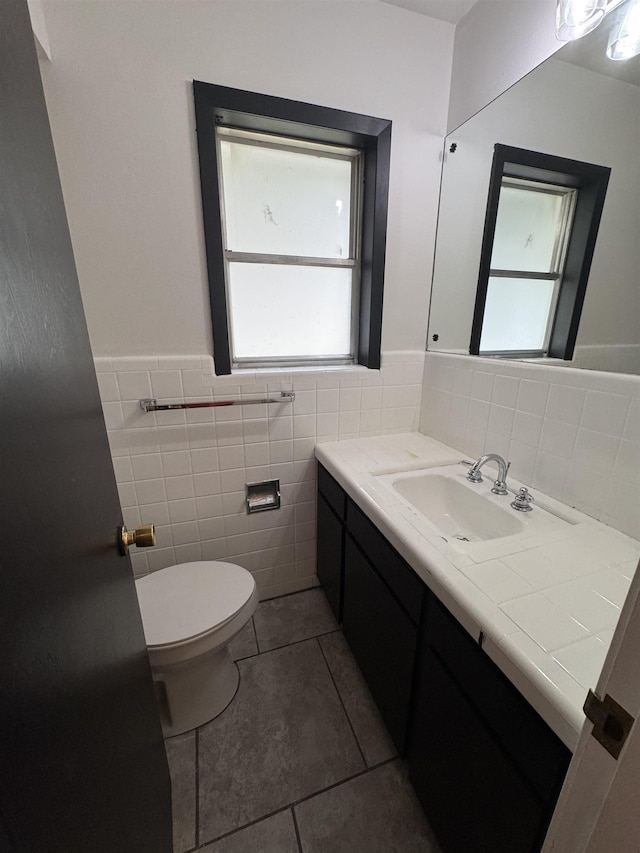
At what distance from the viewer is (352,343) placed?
173 centimetres

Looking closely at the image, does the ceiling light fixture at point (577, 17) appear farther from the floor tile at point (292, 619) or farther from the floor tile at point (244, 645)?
the floor tile at point (244, 645)

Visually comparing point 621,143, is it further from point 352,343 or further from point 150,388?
point 150,388

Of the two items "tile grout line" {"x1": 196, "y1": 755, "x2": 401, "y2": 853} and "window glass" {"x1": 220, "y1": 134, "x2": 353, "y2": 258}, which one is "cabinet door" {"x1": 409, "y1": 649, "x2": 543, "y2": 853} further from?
"window glass" {"x1": 220, "y1": 134, "x2": 353, "y2": 258}

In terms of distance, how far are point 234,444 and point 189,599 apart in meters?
0.63

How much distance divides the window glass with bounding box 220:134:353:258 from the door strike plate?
164 cm

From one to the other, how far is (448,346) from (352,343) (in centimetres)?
46

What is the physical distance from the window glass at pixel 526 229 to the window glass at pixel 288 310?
2.13ft

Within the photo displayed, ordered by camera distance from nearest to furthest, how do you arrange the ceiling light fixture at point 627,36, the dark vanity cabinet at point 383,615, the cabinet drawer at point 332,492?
the ceiling light fixture at point 627,36 → the dark vanity cabinet at point 383,615 → the cabinet drawer at point 332,492

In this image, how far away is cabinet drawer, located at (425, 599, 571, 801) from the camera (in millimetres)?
567

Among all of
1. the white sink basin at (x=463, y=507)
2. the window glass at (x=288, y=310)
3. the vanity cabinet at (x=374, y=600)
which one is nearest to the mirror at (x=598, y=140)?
the white sink basin at (x=463, y=507)

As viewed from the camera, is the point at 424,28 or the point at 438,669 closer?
the point at 438,669

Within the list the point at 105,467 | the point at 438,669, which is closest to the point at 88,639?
the point at 105,467

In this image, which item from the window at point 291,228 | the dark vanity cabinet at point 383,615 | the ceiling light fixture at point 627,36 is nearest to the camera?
the ceiling light fixture at point 627,36

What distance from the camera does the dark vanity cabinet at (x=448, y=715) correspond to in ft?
2.01
